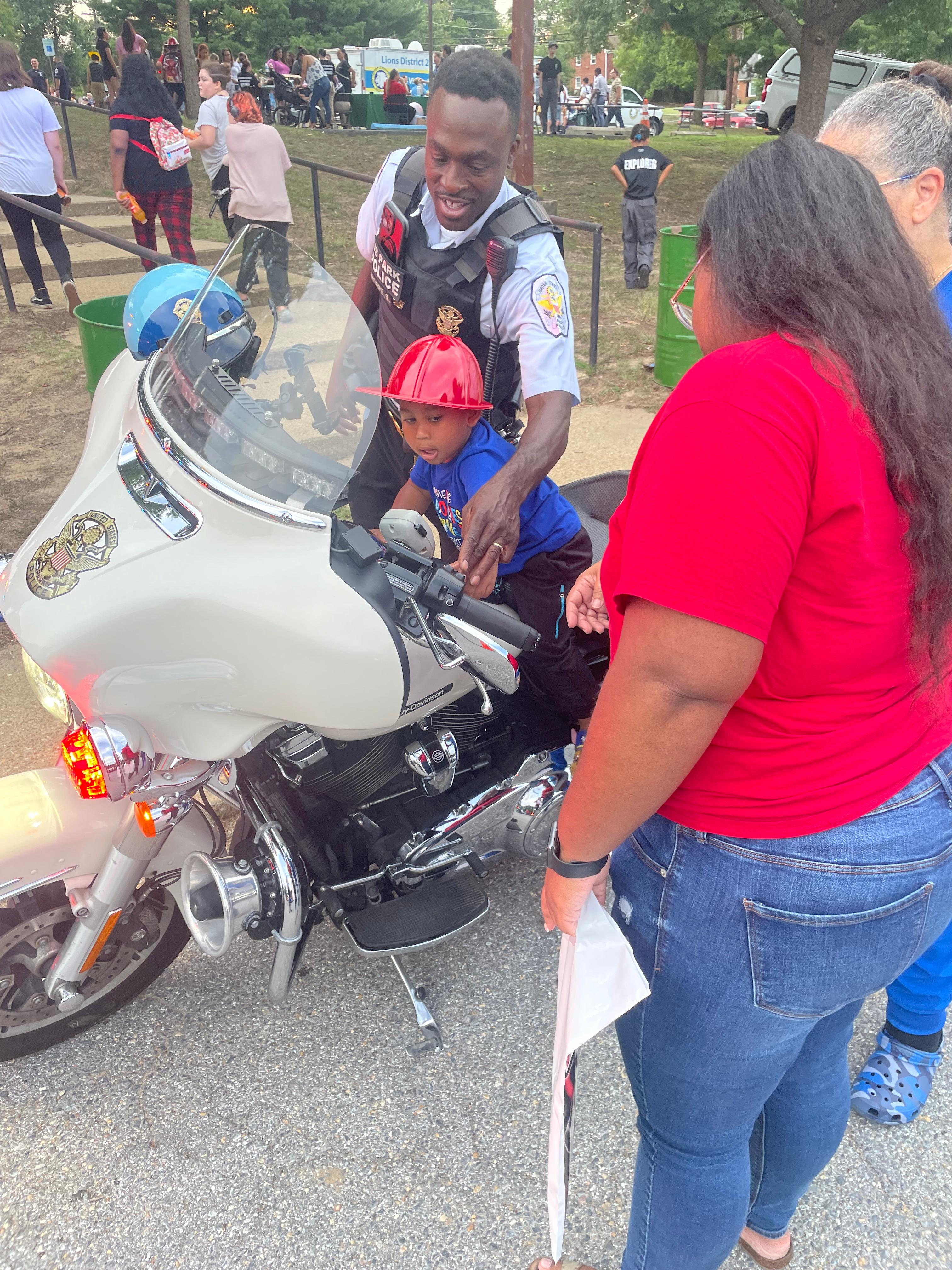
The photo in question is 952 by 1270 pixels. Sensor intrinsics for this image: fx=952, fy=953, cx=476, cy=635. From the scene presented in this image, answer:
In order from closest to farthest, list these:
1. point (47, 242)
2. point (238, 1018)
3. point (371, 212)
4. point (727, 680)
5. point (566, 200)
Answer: point (727, 680) < point (238, 1018) < point (371, 212) < point (47, 242) < point (566, 200)

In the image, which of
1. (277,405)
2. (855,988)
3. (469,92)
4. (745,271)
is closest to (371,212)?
(469,92)

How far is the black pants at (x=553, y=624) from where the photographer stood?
2.28 meters

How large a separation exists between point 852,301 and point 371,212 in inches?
89.4

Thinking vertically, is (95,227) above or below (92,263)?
above

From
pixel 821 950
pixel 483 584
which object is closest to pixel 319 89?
pixel 483 584

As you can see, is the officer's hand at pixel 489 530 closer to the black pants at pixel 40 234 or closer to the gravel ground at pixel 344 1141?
the gravel ground at pixel 344 1141

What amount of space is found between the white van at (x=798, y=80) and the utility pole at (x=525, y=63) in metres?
12.4

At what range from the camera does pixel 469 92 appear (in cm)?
250

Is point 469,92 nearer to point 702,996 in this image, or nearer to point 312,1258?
point 702,996

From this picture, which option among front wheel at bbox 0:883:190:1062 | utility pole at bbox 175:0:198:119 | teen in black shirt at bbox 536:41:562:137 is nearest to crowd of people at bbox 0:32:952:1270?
front wheel at bbox 0:883:190:1062

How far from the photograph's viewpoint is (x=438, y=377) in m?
2.05

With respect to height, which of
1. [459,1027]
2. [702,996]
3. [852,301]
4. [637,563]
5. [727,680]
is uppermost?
[852,301]

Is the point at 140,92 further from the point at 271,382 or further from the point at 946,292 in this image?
the point at 946,292

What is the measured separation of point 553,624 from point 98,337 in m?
1.96
